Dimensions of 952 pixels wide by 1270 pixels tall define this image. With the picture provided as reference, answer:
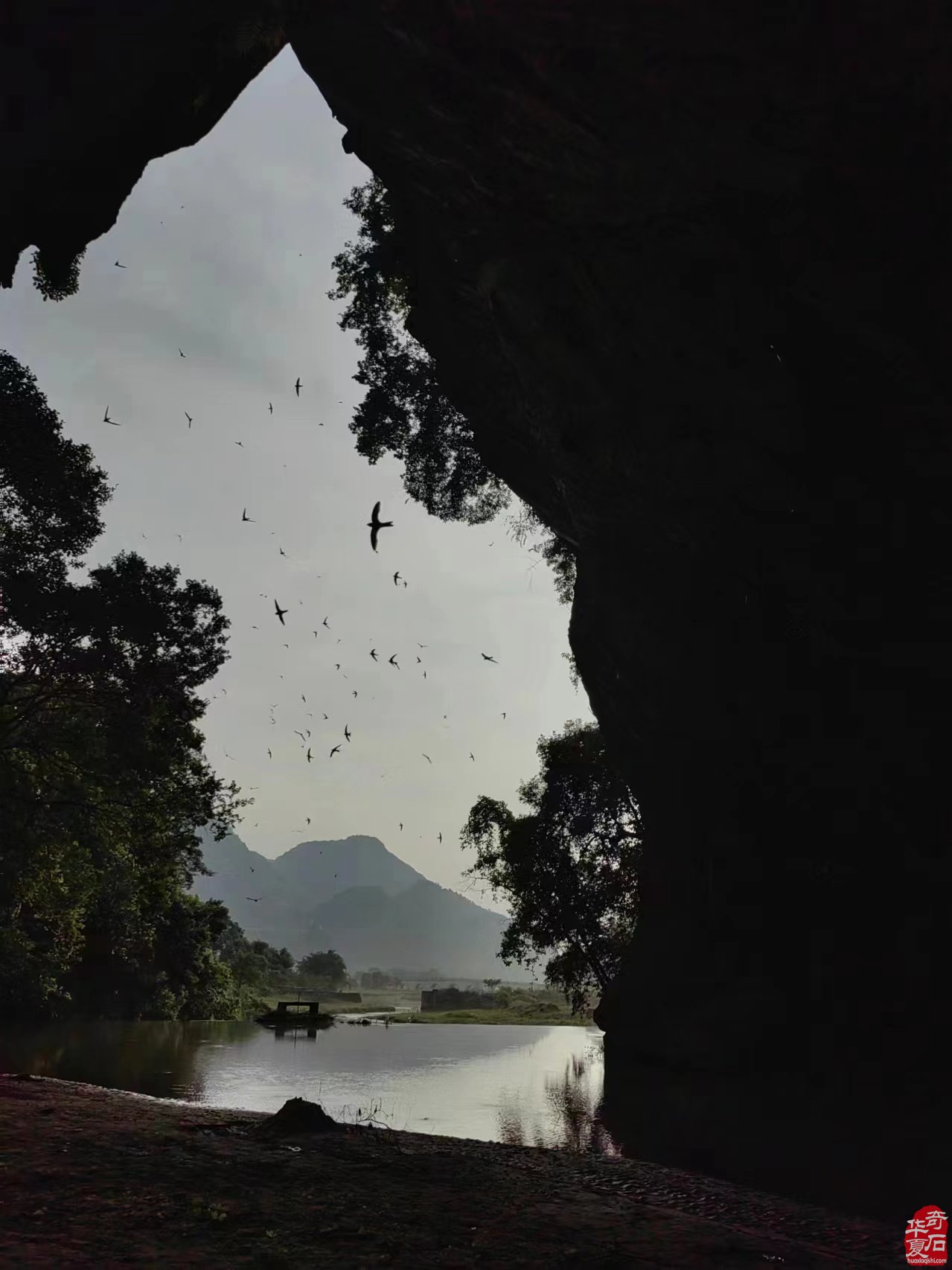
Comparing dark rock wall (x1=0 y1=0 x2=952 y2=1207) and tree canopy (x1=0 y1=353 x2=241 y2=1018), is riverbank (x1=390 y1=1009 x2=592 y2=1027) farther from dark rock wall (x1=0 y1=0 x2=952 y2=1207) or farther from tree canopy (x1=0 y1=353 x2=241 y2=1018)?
dark rock wall (x1=0 y1=0 x2=952 y2=1207)

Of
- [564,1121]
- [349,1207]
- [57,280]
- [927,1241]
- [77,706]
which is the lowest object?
[564,1121]

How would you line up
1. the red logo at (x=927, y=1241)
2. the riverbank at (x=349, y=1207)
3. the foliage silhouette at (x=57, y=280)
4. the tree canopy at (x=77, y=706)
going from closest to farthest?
the riverbank at (x=349, y=1207), the red logo at (x=927, y=1241), the foliage silhouette at (x=57, y=280), the tree canopy at (x=77, y=706)

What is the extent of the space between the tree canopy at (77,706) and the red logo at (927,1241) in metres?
24.8

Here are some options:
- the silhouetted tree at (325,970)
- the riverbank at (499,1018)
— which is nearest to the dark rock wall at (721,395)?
the riverbank at (499,1018)

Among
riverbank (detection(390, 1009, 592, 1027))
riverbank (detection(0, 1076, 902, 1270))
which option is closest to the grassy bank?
riverbank (detection(390, 1009, 592, 1027))

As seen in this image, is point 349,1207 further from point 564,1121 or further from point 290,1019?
point 290,1019

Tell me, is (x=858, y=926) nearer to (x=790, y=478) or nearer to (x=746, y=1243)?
(x=790, y=478)

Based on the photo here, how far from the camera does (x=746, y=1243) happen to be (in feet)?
23.6

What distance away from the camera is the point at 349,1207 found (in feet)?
24.3

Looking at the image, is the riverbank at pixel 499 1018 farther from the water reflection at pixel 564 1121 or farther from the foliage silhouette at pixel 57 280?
the foliage silhouette at pixel 57 280

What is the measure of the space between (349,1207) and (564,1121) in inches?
360

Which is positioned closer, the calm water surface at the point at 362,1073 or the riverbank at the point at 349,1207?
the riverbank at the point at 349,1207

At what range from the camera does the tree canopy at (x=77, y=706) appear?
990 inches

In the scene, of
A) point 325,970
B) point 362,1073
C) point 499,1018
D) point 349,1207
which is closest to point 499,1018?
point 499,1018
